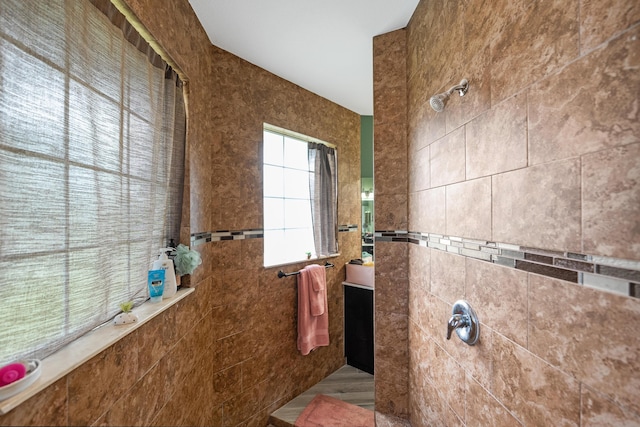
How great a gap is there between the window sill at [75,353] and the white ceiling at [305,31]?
5.50ft

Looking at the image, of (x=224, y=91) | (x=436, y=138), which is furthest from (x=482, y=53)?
(x=224, y=91)

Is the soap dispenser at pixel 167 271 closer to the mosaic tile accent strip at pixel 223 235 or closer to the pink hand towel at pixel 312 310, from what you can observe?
the mosaic tile accent strip at pixel 223 235

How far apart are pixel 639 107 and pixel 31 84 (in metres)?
1.45

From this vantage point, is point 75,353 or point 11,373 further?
point 75,353

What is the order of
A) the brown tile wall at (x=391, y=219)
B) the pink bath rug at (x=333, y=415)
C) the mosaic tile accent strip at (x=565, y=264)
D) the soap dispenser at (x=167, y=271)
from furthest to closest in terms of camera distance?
the pink bath rug at (x=333, y=415) < the brown tile wall at (x=391, y=219) < the soap dispenser at (x=167, y=271) < the mosaic tile accent strip at (x=565, y=264)

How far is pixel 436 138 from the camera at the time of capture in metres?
1.34

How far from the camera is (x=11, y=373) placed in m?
0.58

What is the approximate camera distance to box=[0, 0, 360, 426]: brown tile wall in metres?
0.92

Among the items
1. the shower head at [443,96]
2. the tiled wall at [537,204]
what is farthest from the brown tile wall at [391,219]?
the shower head at [443,96]

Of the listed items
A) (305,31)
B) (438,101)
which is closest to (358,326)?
(438,101)

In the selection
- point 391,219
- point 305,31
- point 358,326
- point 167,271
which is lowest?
point 358,326

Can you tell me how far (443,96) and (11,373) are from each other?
5.36 ft

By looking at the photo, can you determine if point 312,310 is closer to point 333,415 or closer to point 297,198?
point 333,415

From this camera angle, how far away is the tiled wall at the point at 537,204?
563 millimetres
